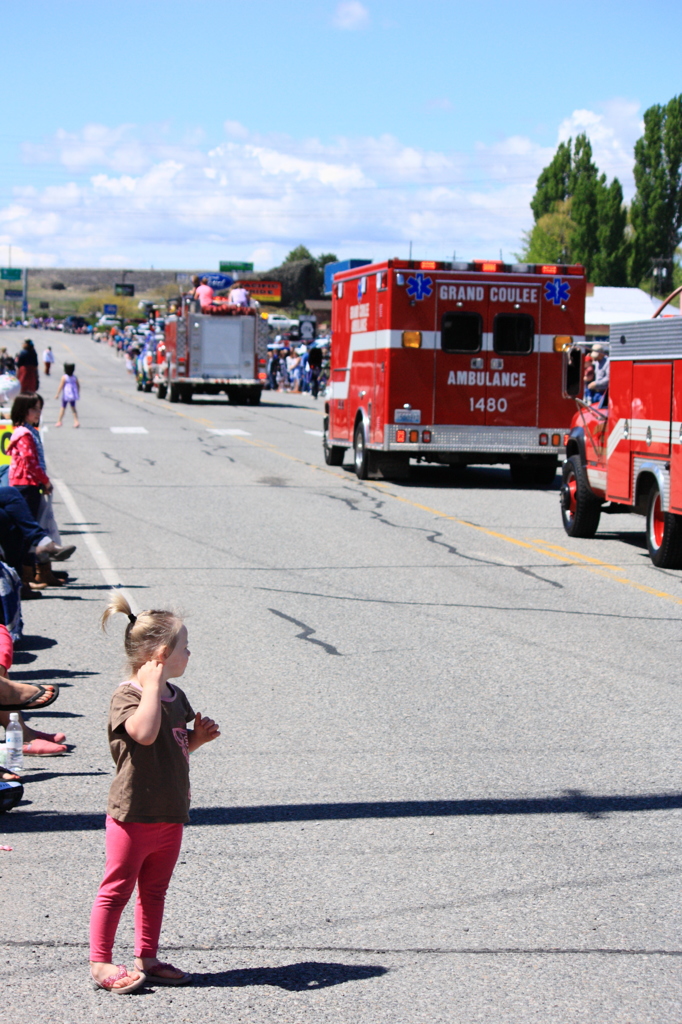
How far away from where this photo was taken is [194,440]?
26625 millimetres

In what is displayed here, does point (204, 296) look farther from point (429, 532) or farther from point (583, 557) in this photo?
point (583, 557)

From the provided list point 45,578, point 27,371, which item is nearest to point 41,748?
point 45,578

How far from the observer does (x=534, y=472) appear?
64.5 ft

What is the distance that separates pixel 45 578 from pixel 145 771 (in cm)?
727

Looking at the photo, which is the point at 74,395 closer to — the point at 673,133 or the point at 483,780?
the point at 483,780

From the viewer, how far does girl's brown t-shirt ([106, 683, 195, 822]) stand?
11.8 feet

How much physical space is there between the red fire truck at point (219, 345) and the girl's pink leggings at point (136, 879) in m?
35.6

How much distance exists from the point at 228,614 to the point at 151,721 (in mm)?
5962

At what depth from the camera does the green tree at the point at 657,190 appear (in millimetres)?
77062

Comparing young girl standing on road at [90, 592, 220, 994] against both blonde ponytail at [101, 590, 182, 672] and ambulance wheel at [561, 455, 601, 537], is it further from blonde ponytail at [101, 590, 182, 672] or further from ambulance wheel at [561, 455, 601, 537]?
ambulance wheel at [561, 455, 601, 537]

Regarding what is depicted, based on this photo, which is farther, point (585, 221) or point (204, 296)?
point (585, 221)

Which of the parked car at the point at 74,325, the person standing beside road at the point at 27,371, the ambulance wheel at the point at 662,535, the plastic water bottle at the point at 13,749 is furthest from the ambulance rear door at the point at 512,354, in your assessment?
the parked car at the point at 74,325

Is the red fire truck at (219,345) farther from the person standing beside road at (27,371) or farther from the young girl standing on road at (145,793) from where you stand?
the young girl standing on road at (145,793)

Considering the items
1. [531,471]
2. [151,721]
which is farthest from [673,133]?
[151,721]
